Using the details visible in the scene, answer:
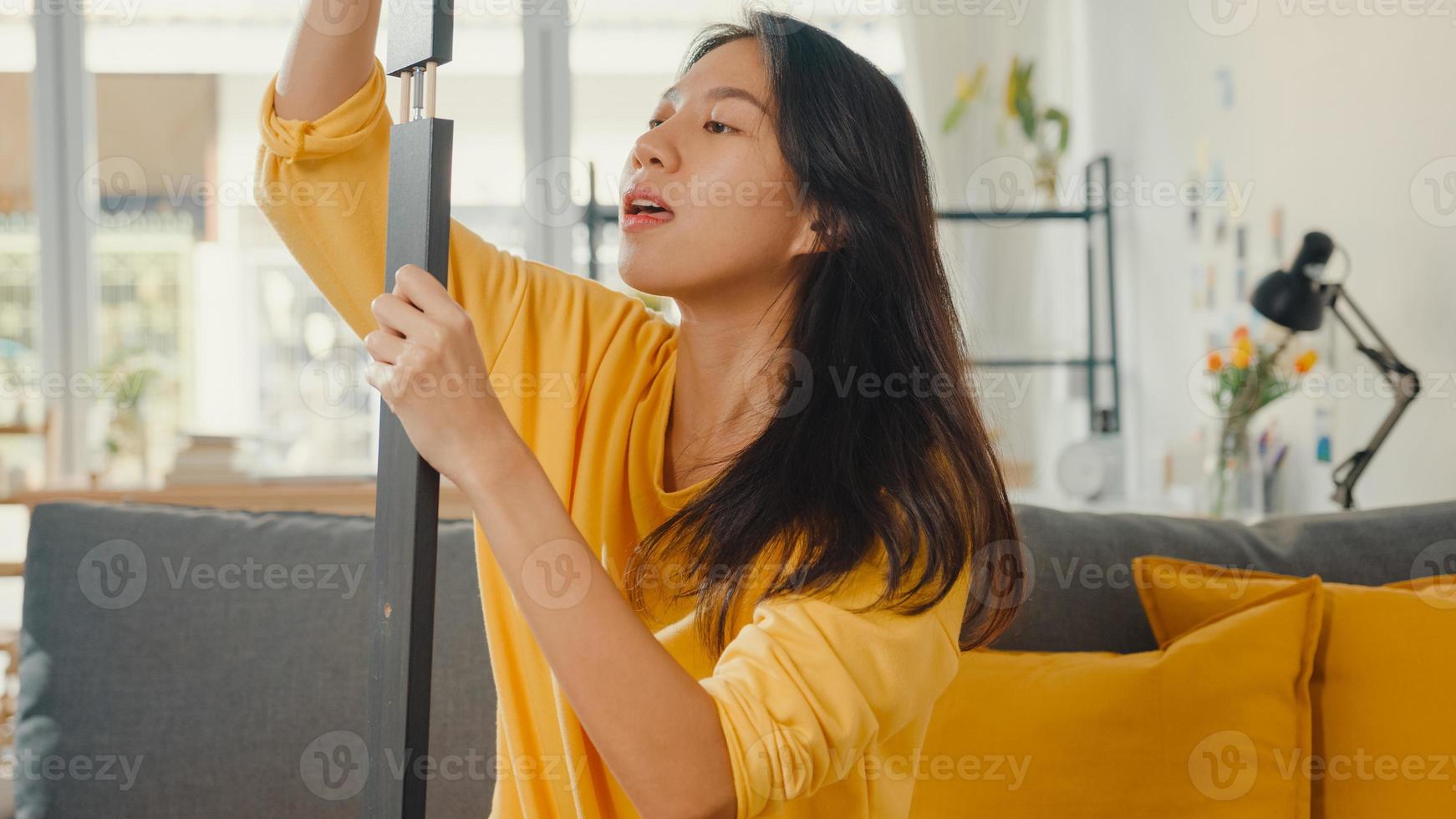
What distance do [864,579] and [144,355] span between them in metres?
3.66

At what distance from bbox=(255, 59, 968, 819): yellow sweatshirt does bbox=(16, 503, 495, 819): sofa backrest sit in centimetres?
27

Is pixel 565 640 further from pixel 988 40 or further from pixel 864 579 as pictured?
pixel 988 40

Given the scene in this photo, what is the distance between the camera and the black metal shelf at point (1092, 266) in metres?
3.31

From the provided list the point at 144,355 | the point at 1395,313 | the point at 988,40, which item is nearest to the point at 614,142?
the point at 988,40

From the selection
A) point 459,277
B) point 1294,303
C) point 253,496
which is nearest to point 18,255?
point 253,496

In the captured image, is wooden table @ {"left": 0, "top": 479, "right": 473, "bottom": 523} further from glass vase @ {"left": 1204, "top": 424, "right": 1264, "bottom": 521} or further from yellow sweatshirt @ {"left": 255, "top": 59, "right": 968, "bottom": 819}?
yellow sweatshirt @ {"left": 255, "top": 59, "right": 968, "bottom": 819}

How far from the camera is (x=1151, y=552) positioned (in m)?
1.52

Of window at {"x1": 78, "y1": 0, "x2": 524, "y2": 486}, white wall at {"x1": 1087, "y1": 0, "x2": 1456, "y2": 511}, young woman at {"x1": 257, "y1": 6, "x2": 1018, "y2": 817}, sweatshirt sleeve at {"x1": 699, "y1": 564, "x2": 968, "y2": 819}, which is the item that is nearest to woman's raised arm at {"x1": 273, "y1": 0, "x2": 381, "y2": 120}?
young woman at {"x1": 257, "y1": 6, "x2": 1018, "y2": 817}

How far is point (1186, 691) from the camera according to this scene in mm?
1285

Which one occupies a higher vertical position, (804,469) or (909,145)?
(909,145)

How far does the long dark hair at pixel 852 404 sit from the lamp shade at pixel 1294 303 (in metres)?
1.17

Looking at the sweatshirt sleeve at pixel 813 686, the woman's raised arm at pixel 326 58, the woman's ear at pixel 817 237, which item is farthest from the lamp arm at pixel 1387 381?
the woman's raised arm at pixel 326 58

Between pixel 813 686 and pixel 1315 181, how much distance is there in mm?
2169

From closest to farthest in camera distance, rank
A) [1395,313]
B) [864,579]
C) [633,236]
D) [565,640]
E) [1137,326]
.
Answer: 1. [565,640]
2. [864,579]
3. [633,236]
4. [1395,313]
5. [1137,326]
